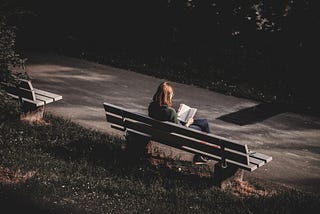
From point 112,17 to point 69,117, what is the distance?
6.87 meters

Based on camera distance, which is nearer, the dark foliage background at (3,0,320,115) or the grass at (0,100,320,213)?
the grass at (0,100,320,213)

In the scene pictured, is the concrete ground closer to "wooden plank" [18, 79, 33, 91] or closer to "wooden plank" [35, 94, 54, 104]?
"wooden plank" [35, 94, 54, 104]

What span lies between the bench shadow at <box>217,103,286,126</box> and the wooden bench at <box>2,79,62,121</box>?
3781 millimetres

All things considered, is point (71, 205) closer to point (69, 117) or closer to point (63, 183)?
point (63, 183)

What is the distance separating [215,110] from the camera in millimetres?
11500

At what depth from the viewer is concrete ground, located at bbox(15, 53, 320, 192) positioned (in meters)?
8.83

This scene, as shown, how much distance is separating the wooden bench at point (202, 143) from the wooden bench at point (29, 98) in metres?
1.71

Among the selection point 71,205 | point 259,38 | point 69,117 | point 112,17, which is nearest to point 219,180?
point 71,205

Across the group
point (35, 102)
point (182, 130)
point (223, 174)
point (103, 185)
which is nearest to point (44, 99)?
point (35, 102)

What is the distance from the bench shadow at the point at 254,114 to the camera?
1099 cm

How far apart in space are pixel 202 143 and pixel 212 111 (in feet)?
13.4

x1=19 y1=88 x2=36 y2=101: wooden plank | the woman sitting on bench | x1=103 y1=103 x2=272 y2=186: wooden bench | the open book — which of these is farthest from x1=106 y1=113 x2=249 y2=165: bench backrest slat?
x1=19 y1=88 x2=36 y2=101: wooden plank

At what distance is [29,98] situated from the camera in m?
9.22

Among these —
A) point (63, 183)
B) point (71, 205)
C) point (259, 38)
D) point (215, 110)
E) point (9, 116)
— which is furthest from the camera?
point (259, 38)
